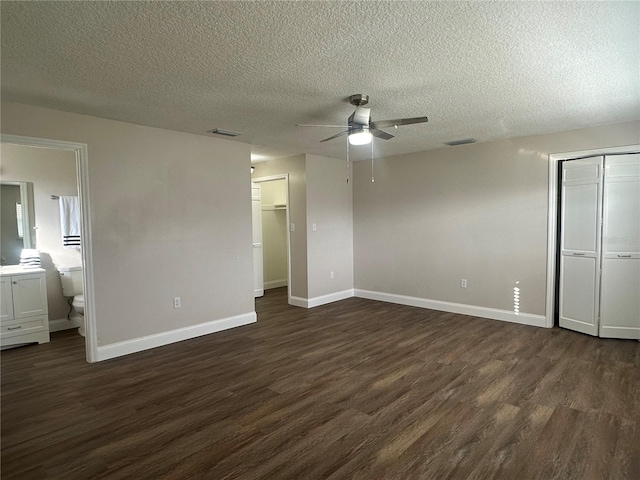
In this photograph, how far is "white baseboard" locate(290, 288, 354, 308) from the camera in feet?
19.1

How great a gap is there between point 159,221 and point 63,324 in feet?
7.02

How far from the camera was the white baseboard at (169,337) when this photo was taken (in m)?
3.73

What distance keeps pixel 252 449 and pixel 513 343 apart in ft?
10.2

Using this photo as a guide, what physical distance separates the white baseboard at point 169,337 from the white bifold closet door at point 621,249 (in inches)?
168

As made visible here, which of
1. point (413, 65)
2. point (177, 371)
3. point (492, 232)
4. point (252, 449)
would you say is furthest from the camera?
point (492, 232)

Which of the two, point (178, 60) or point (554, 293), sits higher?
point (178, 60)

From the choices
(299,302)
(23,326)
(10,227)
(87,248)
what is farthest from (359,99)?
(10,227)

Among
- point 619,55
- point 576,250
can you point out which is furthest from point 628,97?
point 576,250

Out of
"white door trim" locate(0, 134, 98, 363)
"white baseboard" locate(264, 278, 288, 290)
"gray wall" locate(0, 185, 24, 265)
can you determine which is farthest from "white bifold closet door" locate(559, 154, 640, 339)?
"gray wall" locate(0, 185, 24, 265)

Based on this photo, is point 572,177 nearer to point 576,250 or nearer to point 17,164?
point 576,250

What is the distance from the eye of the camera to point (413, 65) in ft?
8.16

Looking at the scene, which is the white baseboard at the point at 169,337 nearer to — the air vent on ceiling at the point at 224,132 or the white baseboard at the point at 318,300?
the white baseboard at the point at 318,300

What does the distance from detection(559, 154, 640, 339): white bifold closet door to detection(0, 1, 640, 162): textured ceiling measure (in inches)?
26.1

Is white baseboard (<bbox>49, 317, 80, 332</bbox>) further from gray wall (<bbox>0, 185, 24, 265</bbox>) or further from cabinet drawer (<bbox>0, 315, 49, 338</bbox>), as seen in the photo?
gray wall (<bbox>0, 185, 24, 265</bbox>)
